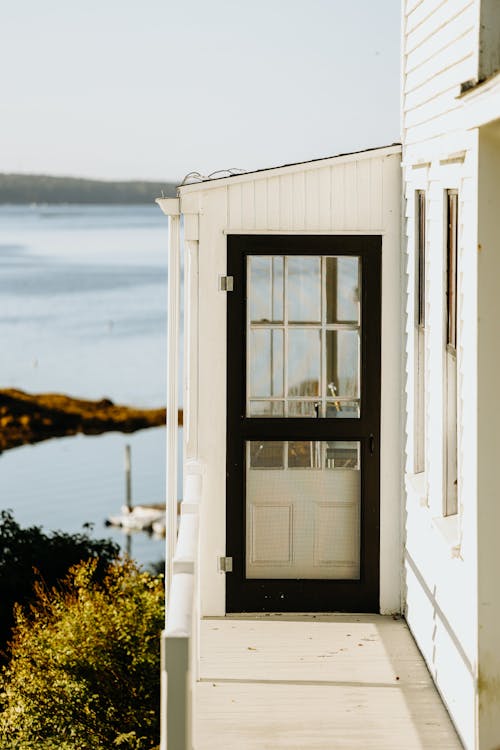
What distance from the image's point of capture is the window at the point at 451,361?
6.81 meters

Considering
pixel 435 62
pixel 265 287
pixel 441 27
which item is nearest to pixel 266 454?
pixel 265 287

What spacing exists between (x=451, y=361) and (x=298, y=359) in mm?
2004

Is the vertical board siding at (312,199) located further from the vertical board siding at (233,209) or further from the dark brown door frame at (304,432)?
the vertical board siding at (233,209)

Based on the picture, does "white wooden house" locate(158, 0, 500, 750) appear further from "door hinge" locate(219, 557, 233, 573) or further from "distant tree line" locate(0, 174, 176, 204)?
"distant tree line" locate(0, 174, 176, 204)

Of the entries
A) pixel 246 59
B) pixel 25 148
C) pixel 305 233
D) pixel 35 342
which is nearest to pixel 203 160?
pixel 246 59

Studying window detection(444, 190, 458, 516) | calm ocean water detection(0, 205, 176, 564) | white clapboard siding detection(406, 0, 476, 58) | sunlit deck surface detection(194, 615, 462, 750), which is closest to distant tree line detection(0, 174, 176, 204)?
calm ocean water detection(0, 205, 176, 564)

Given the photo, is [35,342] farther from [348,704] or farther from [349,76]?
[348,704]

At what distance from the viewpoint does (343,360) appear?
874cm

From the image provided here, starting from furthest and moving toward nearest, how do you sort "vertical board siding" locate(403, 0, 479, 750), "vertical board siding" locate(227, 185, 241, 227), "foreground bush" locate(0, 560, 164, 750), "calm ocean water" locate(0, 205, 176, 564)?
"calm ocean water" locate(0, 205, 176, 564), "foreground bush" locate(0, 560, 164, 750), "vertical board siding" locate(227, 185, 241, 227), "vertical board siding" locate(403, 0, 479, 750)

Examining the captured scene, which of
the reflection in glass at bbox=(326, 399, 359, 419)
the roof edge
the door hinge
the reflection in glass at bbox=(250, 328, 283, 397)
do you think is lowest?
the door hinge

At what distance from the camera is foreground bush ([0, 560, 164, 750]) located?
39.2ft

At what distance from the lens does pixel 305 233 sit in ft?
28.2

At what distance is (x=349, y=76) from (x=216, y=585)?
1589 inches

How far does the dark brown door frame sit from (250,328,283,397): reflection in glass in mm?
91
